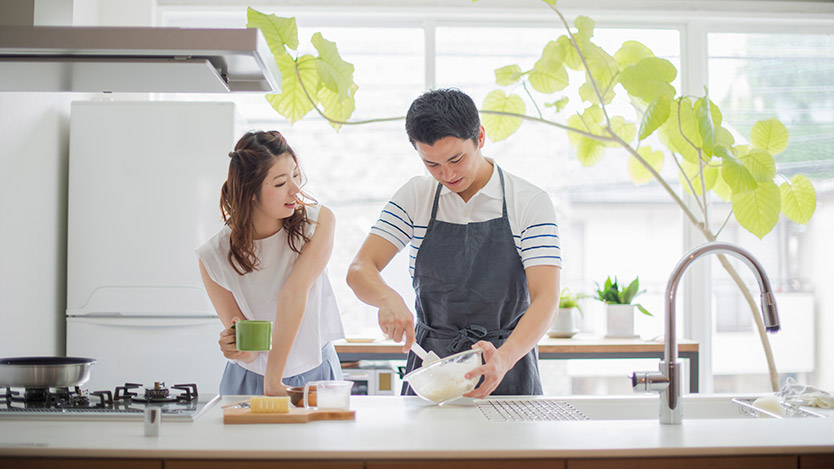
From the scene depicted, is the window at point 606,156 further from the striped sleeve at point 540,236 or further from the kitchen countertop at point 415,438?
the kitchen countertop at point 415,438

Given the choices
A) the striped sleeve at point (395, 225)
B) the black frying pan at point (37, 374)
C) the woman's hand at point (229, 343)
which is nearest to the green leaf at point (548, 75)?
the striped sleeve at point (395, 225)

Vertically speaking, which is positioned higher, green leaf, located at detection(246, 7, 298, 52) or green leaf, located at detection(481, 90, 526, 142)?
green leaf, located at detection(246, 7, 298, 52)

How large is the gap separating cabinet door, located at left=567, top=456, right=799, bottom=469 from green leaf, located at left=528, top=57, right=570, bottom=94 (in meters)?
2.11

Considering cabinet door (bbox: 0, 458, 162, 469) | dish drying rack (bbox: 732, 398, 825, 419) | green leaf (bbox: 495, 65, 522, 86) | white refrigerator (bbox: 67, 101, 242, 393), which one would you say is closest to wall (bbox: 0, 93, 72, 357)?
white refrigerator (bbox: 67, 101, 242, 393)

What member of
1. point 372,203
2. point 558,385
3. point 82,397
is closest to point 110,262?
point 372,203

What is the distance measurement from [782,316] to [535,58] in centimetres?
197

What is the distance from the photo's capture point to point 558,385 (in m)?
3.95

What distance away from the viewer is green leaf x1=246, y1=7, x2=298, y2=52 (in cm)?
261

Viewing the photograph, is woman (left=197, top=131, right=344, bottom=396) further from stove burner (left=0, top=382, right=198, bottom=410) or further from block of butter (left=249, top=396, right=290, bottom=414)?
block of butter (left=249, top=396, right=290, bottom=414)

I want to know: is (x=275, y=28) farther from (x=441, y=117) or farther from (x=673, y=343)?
(x=673, y=343)

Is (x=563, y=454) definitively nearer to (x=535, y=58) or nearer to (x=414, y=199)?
(x=414, y=199)

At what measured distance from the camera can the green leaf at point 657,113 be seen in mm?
2695

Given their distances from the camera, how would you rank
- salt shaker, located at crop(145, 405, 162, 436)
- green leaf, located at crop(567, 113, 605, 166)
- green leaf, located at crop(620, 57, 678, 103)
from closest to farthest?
1. salt shaker, located at crop(145, 405, 162, 436)
2. green leaf, located at crop(620, 57, 678, 103)
3. green leaf, located at crop(567, 113, 605, 166)

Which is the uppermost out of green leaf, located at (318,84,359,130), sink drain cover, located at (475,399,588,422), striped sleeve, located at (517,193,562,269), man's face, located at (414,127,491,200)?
green leaf, located at (318,84,359,130)
